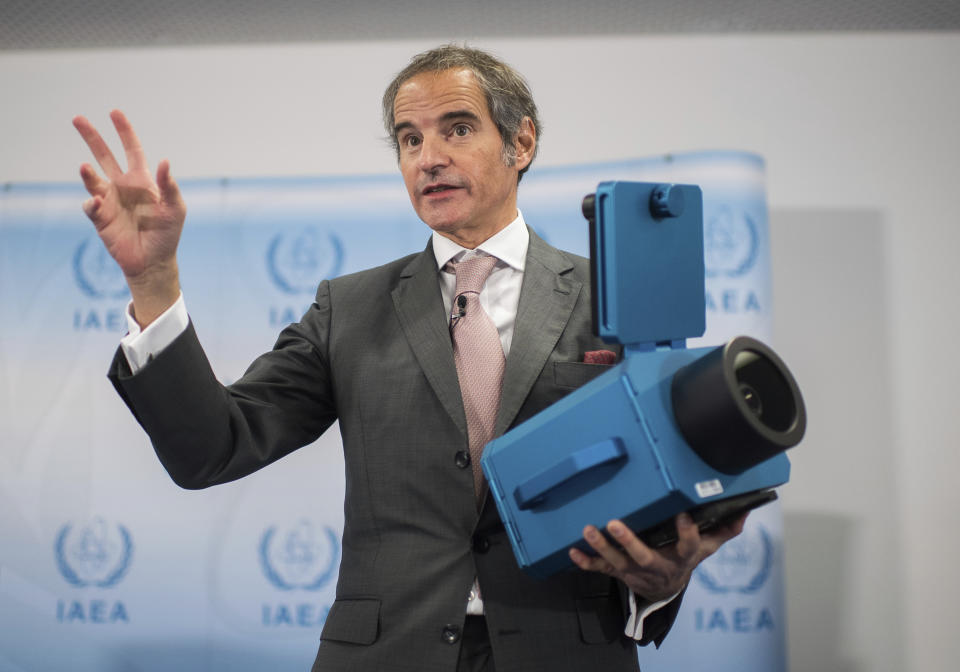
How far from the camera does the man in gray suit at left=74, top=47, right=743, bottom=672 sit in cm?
121

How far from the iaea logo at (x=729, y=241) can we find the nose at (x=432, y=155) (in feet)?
5.10

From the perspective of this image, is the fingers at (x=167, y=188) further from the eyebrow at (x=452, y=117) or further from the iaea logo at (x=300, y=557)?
the iaea logo at (x=300, y=557)

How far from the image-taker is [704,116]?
315 cm

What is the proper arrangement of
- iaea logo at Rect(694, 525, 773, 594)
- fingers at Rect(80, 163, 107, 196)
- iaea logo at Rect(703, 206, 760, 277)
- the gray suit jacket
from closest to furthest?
fingers at Rect(80, 163, 107, 196), the gray suit jacket, iaea logo at Rect(694, 525, 773, 594), iaea logo at Rect(703, 206, 760, 277)

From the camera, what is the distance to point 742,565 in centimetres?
276

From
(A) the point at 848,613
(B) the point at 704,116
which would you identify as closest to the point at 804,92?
(B) the point at 704,116

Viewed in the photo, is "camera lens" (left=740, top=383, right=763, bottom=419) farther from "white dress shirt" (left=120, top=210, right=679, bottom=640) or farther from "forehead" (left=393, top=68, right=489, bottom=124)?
"forehead" (left=393, top=68, right=489, bottom=124)

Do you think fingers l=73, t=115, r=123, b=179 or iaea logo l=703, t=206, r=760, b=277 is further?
iaea logo l=703, t=206, r=760, b=277

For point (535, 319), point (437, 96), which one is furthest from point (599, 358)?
point (437, 96)

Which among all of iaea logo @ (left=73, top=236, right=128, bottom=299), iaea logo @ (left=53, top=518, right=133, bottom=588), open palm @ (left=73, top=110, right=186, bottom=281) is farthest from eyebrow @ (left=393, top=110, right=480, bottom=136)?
iaea logo @ (left=53, top=518, right=133, bottom=588)

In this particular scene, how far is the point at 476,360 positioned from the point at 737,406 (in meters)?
0.58

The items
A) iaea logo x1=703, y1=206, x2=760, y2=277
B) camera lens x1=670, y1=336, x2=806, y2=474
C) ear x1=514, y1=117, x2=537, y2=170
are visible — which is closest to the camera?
camera lens x1=670, y1=336, x2=806, y2=474

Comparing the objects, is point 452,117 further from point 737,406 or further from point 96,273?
point 96,273

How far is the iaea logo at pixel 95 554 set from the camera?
2.97m
